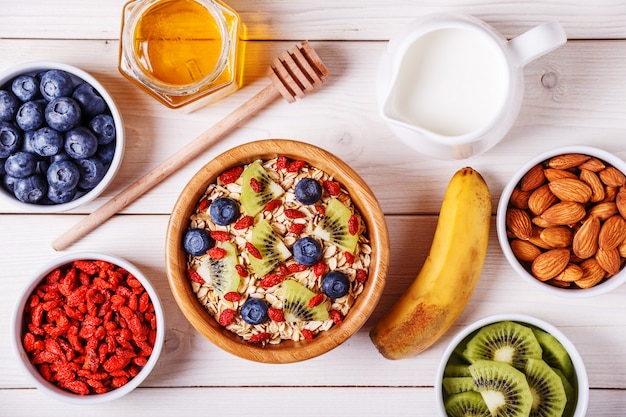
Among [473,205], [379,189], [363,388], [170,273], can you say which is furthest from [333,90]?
[363,388]

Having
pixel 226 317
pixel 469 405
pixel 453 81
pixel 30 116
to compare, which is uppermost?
pixel 453 81

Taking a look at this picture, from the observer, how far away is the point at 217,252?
112 cm

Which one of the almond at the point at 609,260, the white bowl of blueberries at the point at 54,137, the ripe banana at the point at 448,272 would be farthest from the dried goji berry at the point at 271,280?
the almond at the point at 609,260

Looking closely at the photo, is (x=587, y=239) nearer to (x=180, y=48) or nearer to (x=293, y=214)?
(x=293, y=214)

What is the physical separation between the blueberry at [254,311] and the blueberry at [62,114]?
411mm

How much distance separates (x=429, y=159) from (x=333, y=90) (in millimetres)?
211

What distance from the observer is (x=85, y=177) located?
1.18 m

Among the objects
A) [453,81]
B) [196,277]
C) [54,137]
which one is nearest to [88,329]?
[196,277]

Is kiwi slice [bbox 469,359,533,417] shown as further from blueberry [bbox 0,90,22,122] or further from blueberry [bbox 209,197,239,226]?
blueberry [bbox 0,90,22,122]

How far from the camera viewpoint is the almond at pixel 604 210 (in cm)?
117

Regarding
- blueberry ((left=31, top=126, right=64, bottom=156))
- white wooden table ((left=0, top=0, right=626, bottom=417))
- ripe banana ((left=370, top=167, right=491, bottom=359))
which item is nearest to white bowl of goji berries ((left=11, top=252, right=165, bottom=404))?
white wooden table ((left=0, top=0, right=626, bottom=417))

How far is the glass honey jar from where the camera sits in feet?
3.86

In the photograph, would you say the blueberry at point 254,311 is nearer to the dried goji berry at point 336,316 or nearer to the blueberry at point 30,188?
the dried goji berry at point 336,316

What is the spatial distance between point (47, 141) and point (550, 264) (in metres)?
0.85
